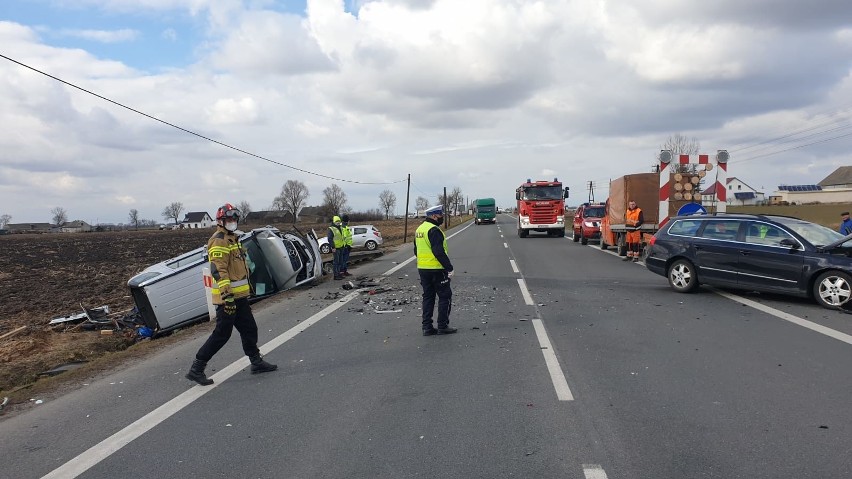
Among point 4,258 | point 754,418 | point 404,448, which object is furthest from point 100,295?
point 4,258

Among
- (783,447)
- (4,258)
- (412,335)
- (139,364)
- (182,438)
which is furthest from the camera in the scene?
(4,258)

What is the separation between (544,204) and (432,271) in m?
24.3

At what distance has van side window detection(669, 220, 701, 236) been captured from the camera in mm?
10922

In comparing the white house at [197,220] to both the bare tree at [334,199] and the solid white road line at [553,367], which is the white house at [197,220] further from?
the solid white road line at [553,367]

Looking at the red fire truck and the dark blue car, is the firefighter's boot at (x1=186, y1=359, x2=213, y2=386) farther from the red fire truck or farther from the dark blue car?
the red fire truck

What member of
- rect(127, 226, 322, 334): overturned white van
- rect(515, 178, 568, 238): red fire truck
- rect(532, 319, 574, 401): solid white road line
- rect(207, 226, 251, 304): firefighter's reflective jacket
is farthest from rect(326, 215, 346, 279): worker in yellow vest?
rect(515, 178, 568, 238): red fire truck

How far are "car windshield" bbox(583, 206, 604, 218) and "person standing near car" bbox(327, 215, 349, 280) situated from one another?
14.4m

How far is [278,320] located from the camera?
30.7ft

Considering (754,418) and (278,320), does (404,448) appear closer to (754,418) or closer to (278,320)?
(754,418)

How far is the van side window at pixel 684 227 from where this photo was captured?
10922 millimetres

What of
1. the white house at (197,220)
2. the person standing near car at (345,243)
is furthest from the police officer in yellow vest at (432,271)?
the white house at (197,220)

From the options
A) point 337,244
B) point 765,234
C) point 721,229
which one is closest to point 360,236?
point 337,244

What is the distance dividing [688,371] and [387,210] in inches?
5543

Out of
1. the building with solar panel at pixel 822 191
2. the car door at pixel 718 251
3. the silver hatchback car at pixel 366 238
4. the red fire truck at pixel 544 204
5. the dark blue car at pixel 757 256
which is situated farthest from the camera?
the building with solar panel at pixel 822 191
